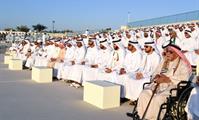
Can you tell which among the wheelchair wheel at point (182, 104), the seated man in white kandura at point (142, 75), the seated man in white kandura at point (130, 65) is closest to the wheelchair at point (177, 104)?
the wheelchair wheel at point (182, 104)

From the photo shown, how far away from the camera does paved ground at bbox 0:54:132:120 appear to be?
262 inches

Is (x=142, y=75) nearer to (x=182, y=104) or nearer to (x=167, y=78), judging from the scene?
(x=167, y=78)

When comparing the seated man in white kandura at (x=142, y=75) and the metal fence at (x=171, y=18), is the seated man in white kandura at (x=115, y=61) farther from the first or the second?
the metal fence at (x=171, y=18)

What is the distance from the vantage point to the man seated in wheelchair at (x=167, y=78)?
5605mm

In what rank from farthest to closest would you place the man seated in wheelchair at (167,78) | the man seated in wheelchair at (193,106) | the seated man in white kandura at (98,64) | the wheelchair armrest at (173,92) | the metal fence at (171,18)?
1. the metal fence at (171,18)
2. the seated man in white kandura at (98,64)
3. the man seated in wheelchair at (167,78)
4. the wheelchair armrest at (173,92)
5. the man seated in wheelchair at (193,106)

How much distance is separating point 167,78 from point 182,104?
80 cm

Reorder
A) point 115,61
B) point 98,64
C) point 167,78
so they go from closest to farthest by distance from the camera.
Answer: point 167,78
point 115,61
point 98,64

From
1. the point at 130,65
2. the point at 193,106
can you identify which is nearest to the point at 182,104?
the point at 193,106

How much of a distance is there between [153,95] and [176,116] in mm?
533

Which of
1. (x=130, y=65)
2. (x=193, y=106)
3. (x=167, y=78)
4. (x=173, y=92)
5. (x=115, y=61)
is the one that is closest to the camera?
(x=193, y=106)

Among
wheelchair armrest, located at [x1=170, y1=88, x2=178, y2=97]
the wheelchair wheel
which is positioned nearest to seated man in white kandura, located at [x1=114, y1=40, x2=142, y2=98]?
wheelchair armrest, located at [x1=170, y1=88, x2=178, y2=97]

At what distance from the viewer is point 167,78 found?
5.93 m

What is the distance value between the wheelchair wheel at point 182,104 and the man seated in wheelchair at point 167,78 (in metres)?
0.35

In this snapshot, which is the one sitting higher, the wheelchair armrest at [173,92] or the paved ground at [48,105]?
the wheelchair armrest at [173,92]
